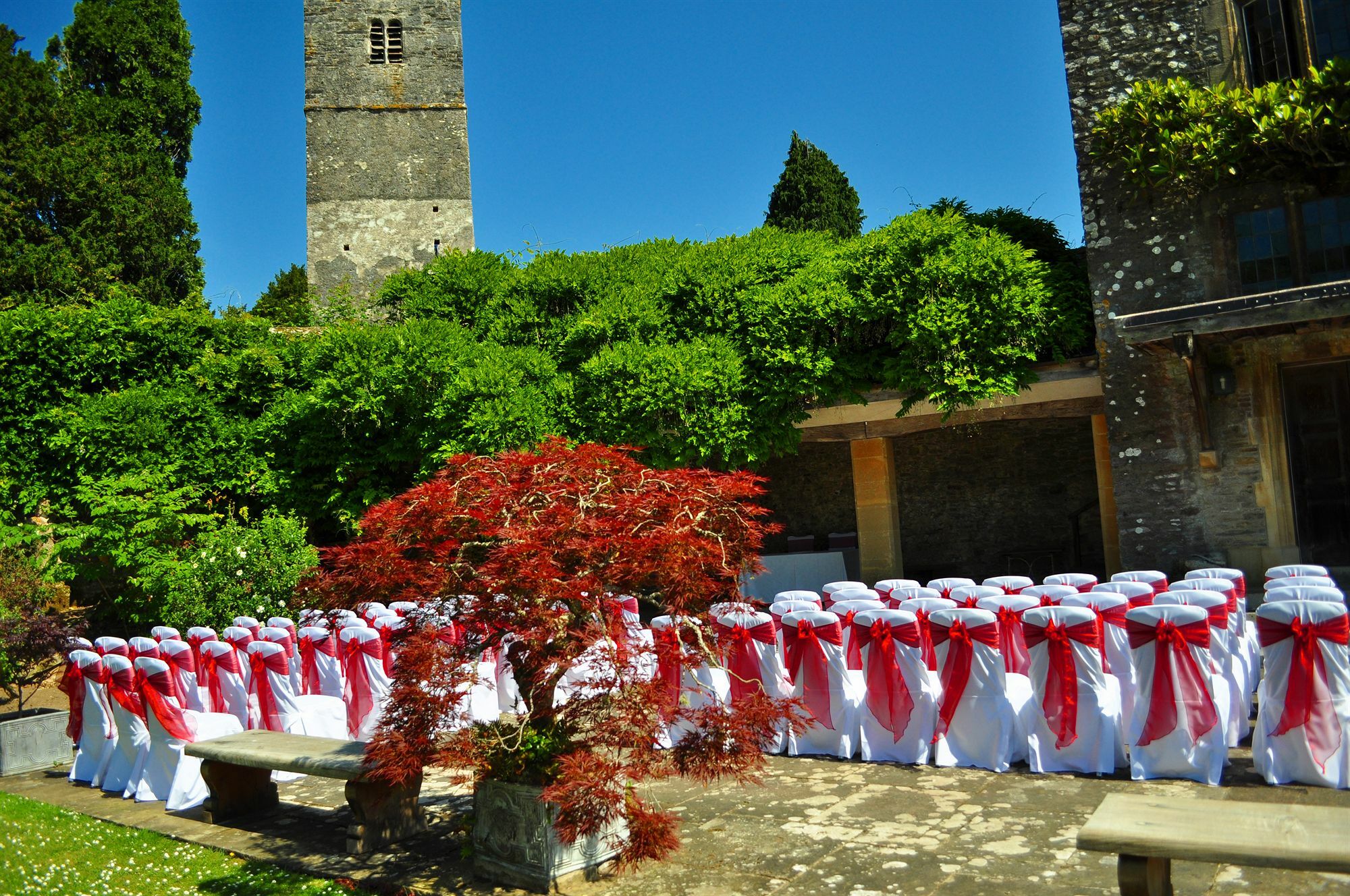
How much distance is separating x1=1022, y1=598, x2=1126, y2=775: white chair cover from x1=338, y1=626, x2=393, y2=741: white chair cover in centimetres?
522

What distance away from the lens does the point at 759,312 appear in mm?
13641

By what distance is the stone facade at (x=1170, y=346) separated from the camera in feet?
37.0

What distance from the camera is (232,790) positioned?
21.7 ft

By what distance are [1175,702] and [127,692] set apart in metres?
7.19

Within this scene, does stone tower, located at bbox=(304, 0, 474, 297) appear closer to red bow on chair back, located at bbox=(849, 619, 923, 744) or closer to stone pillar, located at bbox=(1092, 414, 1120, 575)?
stone pillar, located at bbox=(1092, 414, 1120, 575)

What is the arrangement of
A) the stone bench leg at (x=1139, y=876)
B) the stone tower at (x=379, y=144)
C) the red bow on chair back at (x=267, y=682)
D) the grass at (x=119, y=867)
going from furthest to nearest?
1. the stone tower at (x=379, y=144)
2. the red bow on chair back at (x=267, y=682)
3. the grass at (x=119, y=867)
4. the stone bench leg at (x=1139, y=876)

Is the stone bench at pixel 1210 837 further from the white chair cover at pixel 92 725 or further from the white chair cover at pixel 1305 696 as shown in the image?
the white chair cover at pixel 92 725

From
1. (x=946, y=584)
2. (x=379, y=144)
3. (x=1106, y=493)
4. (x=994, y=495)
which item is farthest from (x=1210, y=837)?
(x=379, y=144)

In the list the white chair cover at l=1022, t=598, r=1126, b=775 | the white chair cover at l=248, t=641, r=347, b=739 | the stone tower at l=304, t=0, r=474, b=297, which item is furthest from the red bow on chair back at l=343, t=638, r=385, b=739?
the stone tower at l=304, t=0, r=474, b=297

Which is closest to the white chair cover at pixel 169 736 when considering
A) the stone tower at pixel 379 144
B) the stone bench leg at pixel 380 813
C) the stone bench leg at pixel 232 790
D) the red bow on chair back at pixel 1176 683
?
the stone bench leg at pixel 232 790

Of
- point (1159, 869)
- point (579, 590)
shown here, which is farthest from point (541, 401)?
point (1159, 869)

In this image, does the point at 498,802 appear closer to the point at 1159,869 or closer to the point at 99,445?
the point at 1159,869

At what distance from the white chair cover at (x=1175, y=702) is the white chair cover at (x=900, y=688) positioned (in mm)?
1287

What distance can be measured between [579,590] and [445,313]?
499 inches
